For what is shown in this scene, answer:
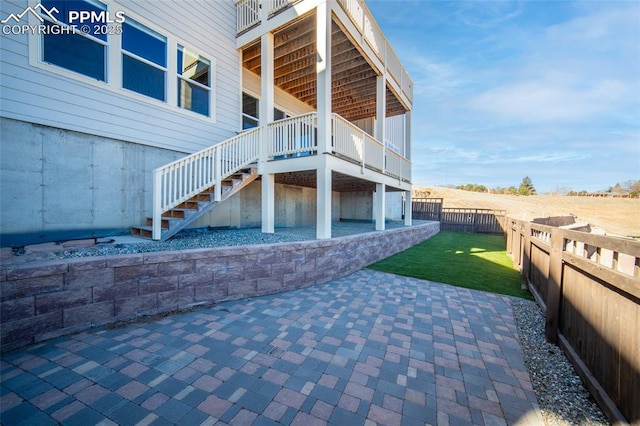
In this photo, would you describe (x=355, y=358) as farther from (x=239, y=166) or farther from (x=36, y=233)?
(x=36, y=233)

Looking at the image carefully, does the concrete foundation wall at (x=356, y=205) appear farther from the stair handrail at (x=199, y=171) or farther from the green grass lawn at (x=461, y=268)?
the stair handrail at (x=199, y=171)

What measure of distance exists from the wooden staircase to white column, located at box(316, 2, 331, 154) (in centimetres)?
214

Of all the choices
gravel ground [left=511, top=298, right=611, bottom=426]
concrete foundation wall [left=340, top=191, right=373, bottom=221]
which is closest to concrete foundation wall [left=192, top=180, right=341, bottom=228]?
concrete foundation wall [left=340, top=191, right=373, bottom=221]

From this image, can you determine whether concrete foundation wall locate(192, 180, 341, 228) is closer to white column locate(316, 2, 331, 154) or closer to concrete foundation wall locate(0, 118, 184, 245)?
concrete foundation wall locate(0, 118, 184, 245)

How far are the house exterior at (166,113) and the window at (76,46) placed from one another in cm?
2

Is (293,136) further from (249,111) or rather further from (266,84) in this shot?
(249,111)

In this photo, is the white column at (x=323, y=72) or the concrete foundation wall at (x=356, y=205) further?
the concrete foundation wall at (x=356, y=205)

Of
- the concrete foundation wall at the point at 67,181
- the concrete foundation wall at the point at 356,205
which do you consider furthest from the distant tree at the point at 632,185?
the concrete foundation wall at the point at 67,181

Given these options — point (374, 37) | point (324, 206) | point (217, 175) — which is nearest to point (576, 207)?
point (374, 37)

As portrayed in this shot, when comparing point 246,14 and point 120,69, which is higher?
point 246,14

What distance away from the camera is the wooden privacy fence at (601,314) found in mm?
1629

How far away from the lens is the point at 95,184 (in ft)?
15.6

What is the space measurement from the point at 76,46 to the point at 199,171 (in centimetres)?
294

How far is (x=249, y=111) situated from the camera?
8078mm
